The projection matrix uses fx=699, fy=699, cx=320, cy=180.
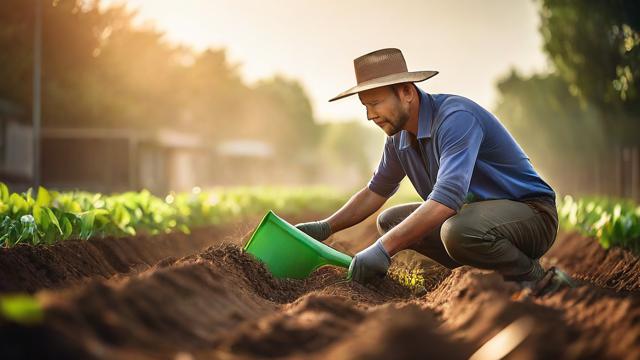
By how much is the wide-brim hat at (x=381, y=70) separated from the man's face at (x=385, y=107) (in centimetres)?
7

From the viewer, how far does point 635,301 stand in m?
2.79

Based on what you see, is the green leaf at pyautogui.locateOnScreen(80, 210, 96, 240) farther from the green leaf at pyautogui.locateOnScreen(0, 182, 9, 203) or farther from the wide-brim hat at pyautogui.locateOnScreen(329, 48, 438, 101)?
the wide-brim hat at pyautogui.locateOnScreen(329, 48, 438, 101)

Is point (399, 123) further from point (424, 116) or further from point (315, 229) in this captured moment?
point (315, 229)

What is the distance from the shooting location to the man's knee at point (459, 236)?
12.8 ft

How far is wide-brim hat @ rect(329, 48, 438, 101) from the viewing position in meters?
3.89

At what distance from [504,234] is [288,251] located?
1.24 metres

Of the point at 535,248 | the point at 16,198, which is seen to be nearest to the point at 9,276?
the point at 16,198

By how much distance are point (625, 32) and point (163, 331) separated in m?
11.0

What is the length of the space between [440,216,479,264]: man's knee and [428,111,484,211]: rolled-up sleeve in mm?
343

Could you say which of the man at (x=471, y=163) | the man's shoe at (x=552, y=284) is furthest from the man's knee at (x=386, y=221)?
the man's shoe at (x=552, y=284)

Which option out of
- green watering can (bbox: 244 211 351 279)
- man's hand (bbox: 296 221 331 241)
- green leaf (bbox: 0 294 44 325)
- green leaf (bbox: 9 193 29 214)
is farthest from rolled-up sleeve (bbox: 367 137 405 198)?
green leaf (bbox: 0 294 44 325)

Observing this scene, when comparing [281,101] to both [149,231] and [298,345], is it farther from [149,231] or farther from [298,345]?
[298,345]

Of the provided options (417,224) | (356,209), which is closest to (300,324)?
(417,224)

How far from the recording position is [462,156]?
3.65m
